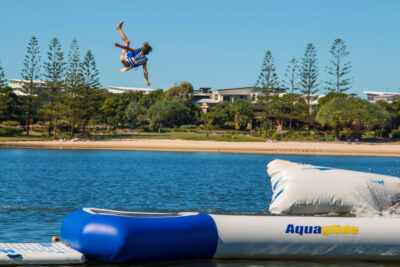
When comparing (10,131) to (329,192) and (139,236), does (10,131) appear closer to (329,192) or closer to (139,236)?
(329,192)

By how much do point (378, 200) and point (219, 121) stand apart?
67.9m

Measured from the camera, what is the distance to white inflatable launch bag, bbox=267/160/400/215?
40.3ft

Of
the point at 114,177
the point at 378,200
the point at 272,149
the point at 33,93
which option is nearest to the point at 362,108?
the point at 272,149

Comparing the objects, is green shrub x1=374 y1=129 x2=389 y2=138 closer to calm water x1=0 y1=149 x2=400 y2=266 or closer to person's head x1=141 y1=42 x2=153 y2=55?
calm water x1=0 y1=149 x2=400 y2=266

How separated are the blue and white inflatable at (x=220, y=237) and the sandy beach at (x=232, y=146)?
142ft

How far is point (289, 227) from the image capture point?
9.57 metres

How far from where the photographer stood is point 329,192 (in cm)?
1248

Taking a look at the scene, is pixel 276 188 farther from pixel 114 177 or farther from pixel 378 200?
pixel 114 177

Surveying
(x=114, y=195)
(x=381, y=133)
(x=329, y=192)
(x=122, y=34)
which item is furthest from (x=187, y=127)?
(x=122, y=34)

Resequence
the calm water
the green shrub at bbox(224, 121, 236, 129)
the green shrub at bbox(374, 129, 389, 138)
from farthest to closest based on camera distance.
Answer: the green shrub at bbox(224, 121, 236, 129)
the green shrub at bbox(374, 129, 389, 138)
the calm water

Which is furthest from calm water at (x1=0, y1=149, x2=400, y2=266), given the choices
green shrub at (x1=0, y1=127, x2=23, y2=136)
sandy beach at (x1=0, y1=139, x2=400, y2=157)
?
green shrub at (x1=0, y1=127, x2=23, y2=136)

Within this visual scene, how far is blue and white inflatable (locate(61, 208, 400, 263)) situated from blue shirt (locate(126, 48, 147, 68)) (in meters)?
3.22

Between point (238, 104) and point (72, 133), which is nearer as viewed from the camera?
point (72, 133)

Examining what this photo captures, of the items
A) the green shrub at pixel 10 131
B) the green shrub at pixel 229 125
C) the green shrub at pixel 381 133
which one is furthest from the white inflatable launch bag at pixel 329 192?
the green shrub at pixel 229 125
